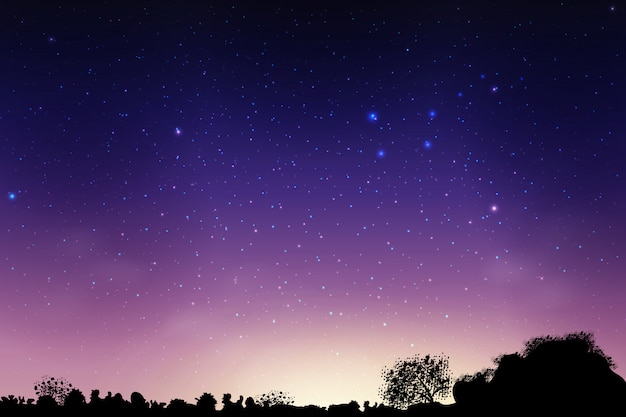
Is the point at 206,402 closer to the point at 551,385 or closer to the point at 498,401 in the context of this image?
the point at 498,401

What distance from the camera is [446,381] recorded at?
57062mm

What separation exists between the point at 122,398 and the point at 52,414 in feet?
6.70

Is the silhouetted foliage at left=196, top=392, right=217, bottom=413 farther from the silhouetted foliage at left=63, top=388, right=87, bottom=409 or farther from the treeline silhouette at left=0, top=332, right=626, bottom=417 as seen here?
the silhouetted foliage at left=63, top=388, right=87, bottom=409

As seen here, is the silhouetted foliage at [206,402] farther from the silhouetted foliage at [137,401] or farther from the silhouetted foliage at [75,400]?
the silhouetted foliage at [75,400]

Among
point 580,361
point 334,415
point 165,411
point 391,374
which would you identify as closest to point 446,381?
point 391,374

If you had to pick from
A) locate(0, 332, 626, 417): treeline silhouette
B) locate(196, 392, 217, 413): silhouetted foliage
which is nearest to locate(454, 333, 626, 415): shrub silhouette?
locate(0, 332, 626, 417): treeline silhouette

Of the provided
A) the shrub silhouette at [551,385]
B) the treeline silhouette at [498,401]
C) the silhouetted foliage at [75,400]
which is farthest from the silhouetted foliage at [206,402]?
the shrub silhouette at [551,385]

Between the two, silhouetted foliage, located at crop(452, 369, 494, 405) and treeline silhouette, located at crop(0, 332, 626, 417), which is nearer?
treeline silhouette, located at crop(0, 332, 626, 417)

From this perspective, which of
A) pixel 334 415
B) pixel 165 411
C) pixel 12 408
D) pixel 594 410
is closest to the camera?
pixel 12 408

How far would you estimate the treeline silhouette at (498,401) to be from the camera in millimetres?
14133

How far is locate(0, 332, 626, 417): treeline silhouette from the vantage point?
14133 mm

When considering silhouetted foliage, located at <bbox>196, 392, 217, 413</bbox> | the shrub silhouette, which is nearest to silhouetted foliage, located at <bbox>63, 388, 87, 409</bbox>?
silhouetted foliage, located at <bbox>196, 392, 217, 413</bbox>

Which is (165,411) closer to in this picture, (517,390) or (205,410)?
(205,410)

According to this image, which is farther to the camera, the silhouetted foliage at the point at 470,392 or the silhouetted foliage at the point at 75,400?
the silhouetted foliage at the point at 470,392
